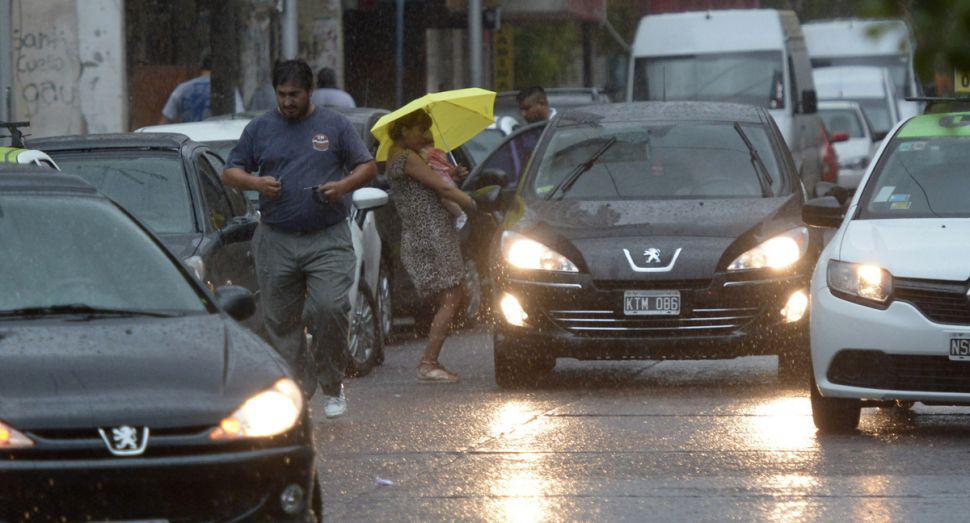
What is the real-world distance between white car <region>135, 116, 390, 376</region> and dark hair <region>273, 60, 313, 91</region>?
1.90m

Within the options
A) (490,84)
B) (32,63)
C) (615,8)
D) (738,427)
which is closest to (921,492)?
(738,427)

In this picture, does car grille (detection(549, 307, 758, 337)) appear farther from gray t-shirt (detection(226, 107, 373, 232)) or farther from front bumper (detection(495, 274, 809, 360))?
gray t-shirt (detection(226, 107, 373, 232))

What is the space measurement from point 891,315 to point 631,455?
1335 millimetres

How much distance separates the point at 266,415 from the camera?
5.88 m

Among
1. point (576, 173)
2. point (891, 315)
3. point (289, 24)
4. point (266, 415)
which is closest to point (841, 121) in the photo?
point (289, 24)

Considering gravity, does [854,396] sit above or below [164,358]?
below

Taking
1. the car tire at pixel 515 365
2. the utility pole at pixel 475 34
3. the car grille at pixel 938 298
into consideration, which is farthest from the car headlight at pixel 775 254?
the utility pole at pixel 475 34

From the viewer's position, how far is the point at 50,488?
18.0 feet

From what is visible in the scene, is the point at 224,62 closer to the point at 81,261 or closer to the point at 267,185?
the point at 267,185

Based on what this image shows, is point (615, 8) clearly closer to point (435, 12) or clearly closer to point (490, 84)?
point (490, 84)

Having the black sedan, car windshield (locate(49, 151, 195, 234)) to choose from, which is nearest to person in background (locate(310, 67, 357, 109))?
the black sedan

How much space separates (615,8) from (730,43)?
2270 centimetres

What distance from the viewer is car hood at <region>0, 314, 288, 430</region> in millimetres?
5645

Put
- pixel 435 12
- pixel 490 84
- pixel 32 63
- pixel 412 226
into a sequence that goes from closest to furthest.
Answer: pixel 412 226 → pixel 32 63 → pixel 435 12 → pixel 490 84
